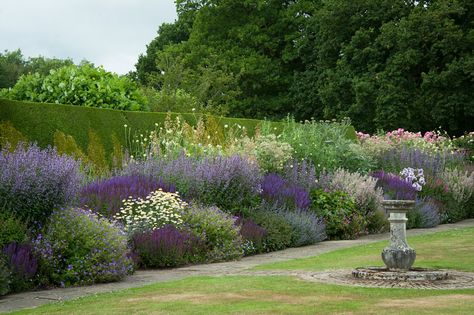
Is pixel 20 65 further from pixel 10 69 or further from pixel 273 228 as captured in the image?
pixel 273 228

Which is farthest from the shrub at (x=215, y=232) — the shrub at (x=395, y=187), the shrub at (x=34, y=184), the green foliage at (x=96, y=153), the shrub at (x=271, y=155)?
the shrub at (x=395, y=187)

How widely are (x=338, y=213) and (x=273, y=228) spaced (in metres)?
2.37

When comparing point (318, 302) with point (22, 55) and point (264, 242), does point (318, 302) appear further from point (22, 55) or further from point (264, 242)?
point (22, 55)

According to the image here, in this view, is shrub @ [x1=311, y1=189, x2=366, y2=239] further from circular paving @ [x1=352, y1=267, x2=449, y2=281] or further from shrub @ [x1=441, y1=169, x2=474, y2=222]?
circular paving @ [x1=352, y1=267, x2=449, y2=281]

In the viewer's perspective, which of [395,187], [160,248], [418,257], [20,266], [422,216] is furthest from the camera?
[395,187]

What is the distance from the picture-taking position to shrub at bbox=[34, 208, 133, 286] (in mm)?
8039

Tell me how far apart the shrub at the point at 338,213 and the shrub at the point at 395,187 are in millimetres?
1623

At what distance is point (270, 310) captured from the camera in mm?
5930

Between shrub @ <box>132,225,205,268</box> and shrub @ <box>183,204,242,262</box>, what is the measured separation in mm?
505

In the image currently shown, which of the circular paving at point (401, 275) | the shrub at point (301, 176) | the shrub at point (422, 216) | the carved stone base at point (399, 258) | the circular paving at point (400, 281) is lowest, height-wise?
the shrub at point (422, 216)

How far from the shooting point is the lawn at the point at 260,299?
235 inches

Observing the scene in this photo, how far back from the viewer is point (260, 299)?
651 centimetres

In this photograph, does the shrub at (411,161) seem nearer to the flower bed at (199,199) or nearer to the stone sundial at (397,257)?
the flower bed at (199,199)

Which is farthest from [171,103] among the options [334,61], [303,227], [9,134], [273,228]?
[334,61]
